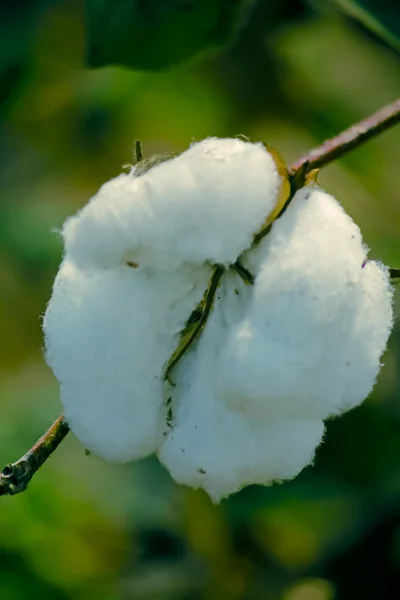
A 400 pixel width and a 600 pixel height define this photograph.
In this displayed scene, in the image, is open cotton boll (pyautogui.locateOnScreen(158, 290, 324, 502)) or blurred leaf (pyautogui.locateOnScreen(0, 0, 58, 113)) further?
blurred leaf (pyautogui.locateOnScreen(0, 0, 58, 113))

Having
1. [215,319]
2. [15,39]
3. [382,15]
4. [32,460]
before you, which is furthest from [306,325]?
[15,39]

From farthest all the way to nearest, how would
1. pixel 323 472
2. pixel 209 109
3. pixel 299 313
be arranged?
pixel 209 109, pixel 323 472, pixel 299 313

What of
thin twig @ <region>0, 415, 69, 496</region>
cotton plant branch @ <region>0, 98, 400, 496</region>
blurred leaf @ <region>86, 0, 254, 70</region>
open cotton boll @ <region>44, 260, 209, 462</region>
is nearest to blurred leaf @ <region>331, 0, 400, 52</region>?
blurred leaf @ <region>86, 0, 254, 70</region>

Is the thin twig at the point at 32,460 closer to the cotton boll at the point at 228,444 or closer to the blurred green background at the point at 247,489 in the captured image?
the cotton boll at the point at 228,444

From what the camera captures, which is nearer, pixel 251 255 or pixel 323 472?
pixel 251 255

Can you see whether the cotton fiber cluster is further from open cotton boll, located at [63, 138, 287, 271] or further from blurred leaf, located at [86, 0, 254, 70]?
blurred leaf, located at [86, 0, 254, 70]

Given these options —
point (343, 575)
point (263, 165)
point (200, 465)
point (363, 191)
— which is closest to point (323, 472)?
point (343, 575)

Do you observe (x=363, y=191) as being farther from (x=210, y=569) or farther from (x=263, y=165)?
(x=263, y=165)
